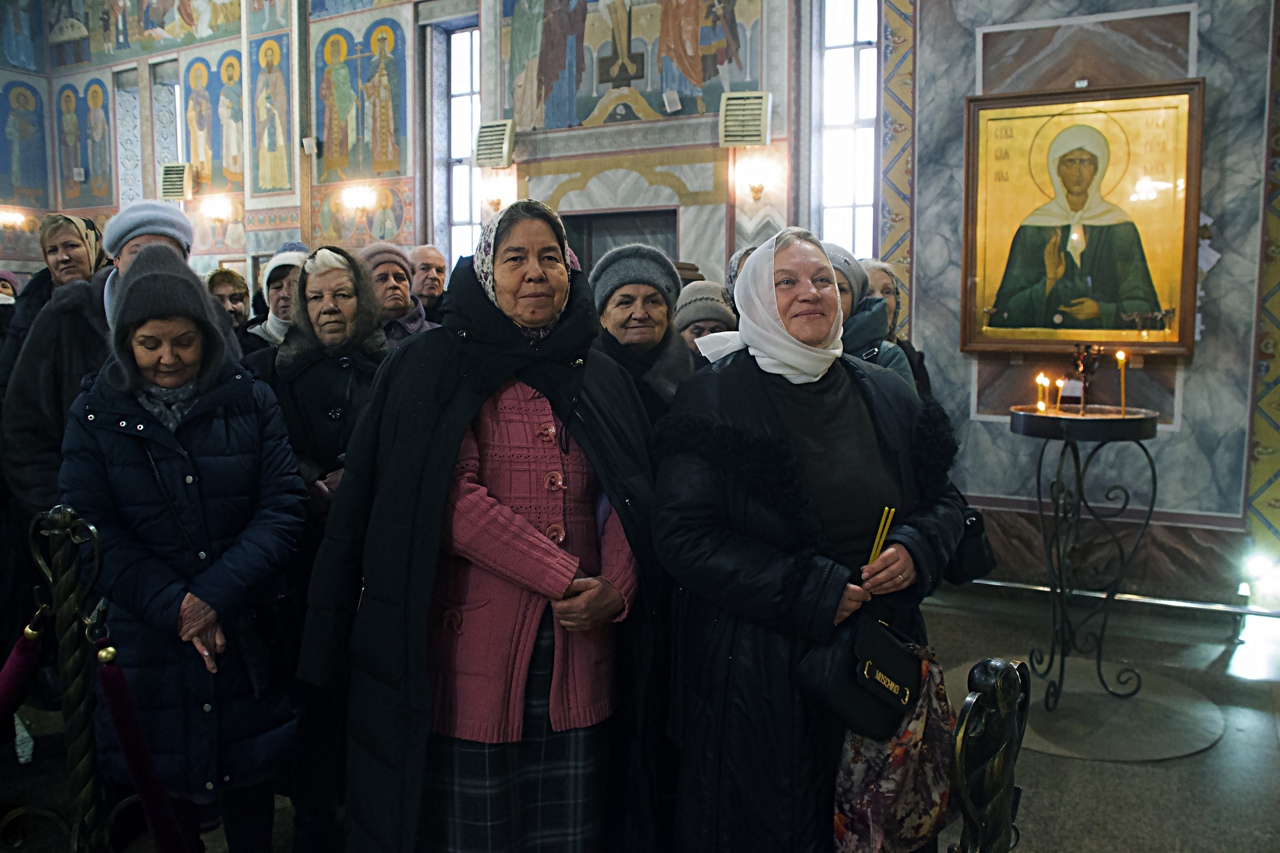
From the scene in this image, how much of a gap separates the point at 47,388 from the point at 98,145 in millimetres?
13726

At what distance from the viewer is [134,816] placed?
2.86 meters

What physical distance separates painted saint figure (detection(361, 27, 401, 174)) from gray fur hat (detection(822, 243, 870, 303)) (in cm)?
904

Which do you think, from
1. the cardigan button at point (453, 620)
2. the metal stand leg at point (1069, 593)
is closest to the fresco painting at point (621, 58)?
the metal stand leg at point (1069, 593)

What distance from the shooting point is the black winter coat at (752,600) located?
1.94 m

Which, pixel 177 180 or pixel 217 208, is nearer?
pixel 217 208

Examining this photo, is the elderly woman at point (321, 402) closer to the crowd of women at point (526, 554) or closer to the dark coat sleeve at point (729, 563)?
the crowd of women at point (526, 554)

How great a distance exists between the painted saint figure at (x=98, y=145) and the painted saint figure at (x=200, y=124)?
7.27ft

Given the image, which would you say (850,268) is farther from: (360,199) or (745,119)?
(360,199)

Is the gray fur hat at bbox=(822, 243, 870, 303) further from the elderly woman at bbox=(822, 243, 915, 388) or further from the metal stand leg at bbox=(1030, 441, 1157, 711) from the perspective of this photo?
the metal stand leg at bbox=(1030, 441, 1157, 711)

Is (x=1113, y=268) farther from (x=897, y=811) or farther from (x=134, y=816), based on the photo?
(x=134, y=816)

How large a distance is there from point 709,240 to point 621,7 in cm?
245

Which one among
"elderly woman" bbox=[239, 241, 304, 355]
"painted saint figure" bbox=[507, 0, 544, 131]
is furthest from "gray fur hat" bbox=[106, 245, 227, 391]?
"painted saint figure" bbox=[507, 0, 544, 131]

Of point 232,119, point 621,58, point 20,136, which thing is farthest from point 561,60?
point 20,136

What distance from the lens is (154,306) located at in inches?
89.4
